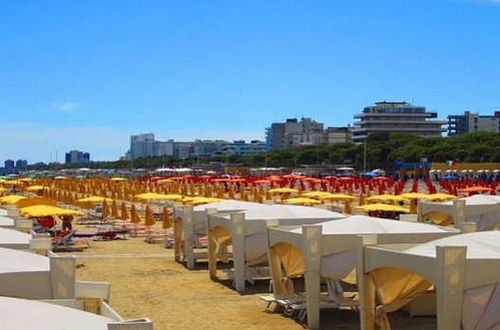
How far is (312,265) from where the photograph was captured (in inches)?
598

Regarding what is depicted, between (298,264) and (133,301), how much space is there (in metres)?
3.61

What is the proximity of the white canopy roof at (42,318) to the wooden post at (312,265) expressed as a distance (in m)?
7.82

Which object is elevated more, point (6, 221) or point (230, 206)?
point (230, 206)

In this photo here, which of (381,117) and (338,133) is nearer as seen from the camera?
(381,117)

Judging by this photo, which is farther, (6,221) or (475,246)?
(6,221)

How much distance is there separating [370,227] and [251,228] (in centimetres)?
424

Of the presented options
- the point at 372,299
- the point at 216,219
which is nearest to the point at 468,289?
the point at 372,299

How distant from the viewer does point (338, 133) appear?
603 ft

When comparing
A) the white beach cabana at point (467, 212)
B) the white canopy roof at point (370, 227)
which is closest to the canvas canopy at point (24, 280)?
the white canopy roof at point (370, 227)

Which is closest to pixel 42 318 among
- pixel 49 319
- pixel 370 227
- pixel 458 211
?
pixel 49 319

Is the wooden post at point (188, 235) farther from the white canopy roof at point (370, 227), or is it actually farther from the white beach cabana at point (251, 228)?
the white canopy roof at point (370, 227)

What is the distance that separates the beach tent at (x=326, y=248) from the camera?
49.8 feet

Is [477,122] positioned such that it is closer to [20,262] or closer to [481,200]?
[481,200]

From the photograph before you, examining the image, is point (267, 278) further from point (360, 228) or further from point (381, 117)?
point (381, 117)
